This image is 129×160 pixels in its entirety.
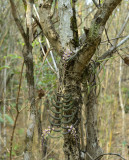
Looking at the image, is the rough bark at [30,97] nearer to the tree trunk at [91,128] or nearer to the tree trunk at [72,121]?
the tree trunk at [72,121]

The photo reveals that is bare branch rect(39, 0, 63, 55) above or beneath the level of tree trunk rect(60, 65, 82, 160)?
above

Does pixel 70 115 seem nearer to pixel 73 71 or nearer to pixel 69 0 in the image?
pixel 73 71

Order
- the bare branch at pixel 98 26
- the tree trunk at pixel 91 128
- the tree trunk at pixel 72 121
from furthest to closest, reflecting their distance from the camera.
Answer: the tree trunk at pixel 91 128 < the tree trunk at pixel 72 121 < the bare branch at pixel 98 26

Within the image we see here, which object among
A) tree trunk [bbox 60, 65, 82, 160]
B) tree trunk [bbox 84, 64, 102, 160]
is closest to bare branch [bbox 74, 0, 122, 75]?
tree trunk [bbox 60, 65, 82, 160]

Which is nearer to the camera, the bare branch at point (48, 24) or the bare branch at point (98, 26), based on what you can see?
the bare branch at point (98, 26)

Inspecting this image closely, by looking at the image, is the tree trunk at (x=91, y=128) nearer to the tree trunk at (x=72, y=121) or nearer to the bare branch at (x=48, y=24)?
the tree trunk at (x=72, y=121)

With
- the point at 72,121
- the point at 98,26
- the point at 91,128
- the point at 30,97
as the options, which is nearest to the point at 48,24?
the point at 98,26

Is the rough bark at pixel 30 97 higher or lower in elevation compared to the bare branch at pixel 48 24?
lower

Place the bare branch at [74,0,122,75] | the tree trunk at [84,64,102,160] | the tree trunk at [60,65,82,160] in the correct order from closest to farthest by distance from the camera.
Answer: the bare branch at [74,0,122,75], the tree trunk at [60,65,82,160], the tree trunk at [84,64,102,160]

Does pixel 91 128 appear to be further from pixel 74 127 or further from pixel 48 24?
pixel 48 24

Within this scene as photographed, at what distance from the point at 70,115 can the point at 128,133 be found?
527 centimetres

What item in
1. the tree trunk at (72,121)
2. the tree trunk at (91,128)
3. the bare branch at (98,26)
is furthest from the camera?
the tree trunk at (91,128)

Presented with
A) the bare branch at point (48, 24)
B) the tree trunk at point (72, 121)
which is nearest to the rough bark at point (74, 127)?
the tree trunk at point (72, 121)

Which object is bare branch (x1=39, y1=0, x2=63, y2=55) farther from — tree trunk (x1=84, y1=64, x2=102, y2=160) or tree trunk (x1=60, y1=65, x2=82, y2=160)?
tree trunk (x1=84, y1=64, x2=102, y2=160)
